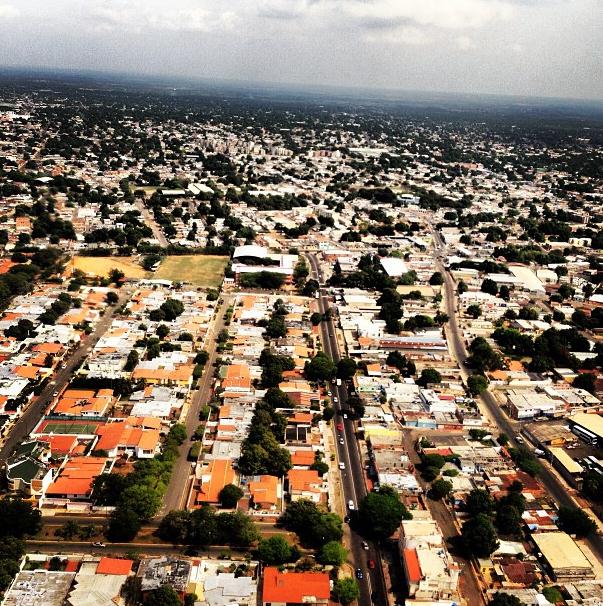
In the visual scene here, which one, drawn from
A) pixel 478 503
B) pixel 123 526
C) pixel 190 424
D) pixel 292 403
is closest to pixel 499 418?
pixel 478 503

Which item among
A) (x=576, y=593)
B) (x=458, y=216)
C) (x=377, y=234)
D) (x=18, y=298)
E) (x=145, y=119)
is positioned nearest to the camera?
(x=576, y=593)

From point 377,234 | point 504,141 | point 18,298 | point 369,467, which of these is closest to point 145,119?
point 504,141

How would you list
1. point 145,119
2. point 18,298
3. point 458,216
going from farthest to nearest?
point 145,119, point 458,216, point 18,298

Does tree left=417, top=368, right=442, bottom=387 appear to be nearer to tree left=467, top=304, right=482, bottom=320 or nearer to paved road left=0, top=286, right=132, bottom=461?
tree left=467, top=304, right=482, bottom=320

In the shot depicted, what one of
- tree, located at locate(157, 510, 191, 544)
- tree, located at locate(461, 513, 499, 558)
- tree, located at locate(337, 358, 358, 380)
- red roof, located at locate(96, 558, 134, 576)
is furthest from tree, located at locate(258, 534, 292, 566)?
tree, located at locate(337, 358, 358, 380)

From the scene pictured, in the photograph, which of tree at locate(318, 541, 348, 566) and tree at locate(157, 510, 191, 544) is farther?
tree at locate(157, 510, 191, 544)

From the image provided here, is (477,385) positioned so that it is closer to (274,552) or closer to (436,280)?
(274,552)

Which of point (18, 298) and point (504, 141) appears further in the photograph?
point (504, 141)

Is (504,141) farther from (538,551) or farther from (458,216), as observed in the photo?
(538,551)
